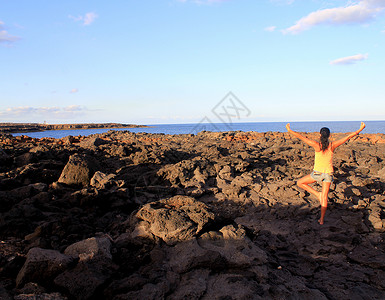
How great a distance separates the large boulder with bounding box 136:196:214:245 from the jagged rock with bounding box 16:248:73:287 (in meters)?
1.41

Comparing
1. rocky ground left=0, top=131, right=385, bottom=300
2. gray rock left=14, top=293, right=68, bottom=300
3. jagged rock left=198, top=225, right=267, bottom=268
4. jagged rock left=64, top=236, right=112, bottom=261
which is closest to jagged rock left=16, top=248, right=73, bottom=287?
rocky ground left=0, top=131, right=385, bottom=300

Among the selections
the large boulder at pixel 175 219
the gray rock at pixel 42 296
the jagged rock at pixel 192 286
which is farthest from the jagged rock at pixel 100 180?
the gray rock at pixel 42 296

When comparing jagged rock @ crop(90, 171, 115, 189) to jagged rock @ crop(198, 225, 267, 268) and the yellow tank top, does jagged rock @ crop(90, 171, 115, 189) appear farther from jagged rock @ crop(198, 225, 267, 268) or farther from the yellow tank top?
the yellow tank top

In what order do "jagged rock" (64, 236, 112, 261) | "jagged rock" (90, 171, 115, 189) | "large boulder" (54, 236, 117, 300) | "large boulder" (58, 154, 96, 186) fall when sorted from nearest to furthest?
"large boulder" (54, 236, 117, 300) < "jagged rock" (64, 236, 112, 261) < "jagged rock" (90, 171, 115, 189) < "large boulder" (58, 154, 96, 186)

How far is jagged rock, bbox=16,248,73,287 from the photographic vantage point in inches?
128

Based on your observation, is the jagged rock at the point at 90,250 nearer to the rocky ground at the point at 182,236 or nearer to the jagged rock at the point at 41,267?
the rocky ground at the point at 182,236

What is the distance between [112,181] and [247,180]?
4042mm

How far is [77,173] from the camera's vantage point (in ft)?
24.8

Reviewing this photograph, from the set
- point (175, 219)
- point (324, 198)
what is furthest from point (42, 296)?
point (324, 198)

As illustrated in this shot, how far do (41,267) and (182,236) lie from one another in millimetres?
1910

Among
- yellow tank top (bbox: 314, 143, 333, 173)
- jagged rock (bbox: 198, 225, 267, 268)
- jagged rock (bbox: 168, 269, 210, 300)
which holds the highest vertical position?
yellow tank top (bbox: 314, 143, 333, 173)

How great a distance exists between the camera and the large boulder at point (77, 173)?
24.4ft

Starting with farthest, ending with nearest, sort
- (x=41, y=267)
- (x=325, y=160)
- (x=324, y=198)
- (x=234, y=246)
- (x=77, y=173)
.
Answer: (x=77, y=173) < (x=324, y=198) < (x=325, y=160) < (x=234, y=246) < (x=41, y=267)

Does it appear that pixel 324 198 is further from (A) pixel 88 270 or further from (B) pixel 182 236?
(A) pixel 88 270
